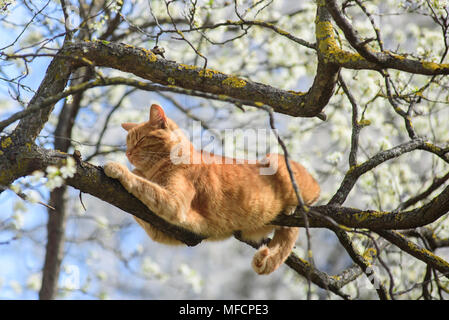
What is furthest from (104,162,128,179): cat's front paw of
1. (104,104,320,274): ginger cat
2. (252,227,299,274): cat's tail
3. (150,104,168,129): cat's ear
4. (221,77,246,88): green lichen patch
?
(252,227,299,274): cat's tail

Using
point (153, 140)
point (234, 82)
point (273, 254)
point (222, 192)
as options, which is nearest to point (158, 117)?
point (153, 140)

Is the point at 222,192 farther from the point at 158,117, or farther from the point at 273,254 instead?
the point at 158,117

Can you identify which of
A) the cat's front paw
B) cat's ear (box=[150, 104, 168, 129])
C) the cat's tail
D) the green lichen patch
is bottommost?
A: the cat's tail

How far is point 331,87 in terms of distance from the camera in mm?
2404

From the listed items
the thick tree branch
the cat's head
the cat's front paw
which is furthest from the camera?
the cat's head

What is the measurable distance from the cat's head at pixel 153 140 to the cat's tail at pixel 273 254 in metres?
0.92

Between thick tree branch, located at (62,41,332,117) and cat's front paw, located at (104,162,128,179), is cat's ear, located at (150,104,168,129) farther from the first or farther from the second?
cat's front paw, located at (104,162,128,179)

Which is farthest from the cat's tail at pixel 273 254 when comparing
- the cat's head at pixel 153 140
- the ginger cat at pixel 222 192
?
the cat's head at pixel 153 140

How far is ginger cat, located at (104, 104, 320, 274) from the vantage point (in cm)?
290

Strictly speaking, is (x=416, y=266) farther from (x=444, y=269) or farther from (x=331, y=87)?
(x=331, y=87)

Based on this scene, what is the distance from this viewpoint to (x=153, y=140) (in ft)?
10.8

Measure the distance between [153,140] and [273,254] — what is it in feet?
3.75
